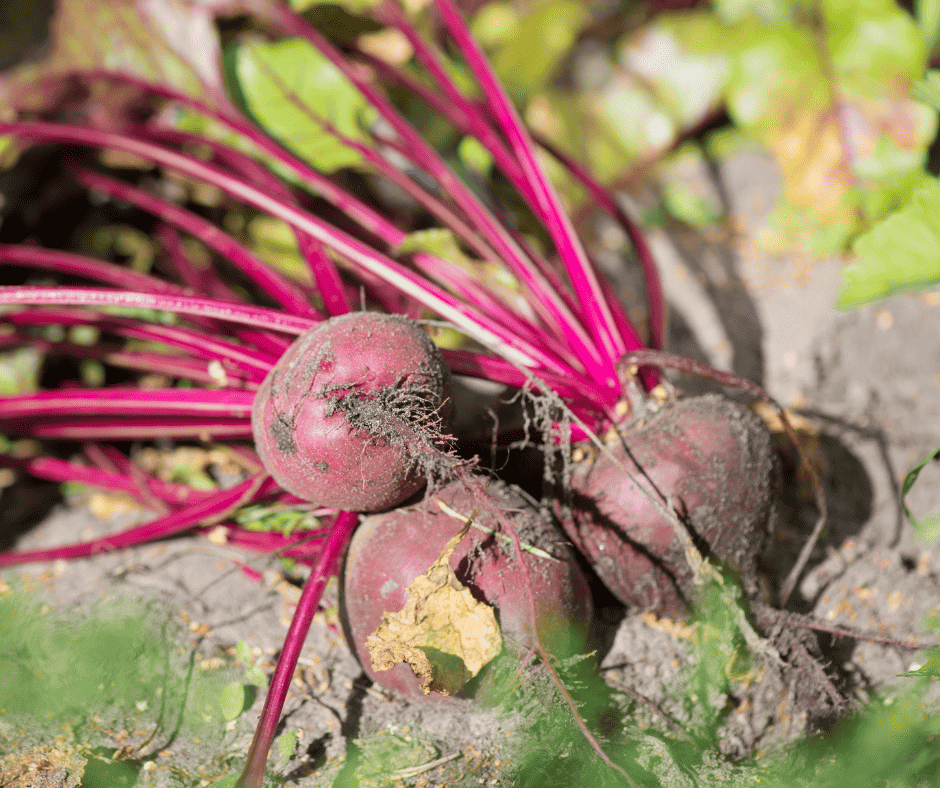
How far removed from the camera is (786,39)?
7.72 ft

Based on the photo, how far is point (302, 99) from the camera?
6.57ft

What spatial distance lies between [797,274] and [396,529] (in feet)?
5.16

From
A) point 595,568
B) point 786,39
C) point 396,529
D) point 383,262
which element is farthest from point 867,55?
point 396,529

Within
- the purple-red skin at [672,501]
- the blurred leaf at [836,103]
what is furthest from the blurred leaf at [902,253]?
the blurred leaf at [836,103]

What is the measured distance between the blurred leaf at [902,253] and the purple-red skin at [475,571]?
2.65ft

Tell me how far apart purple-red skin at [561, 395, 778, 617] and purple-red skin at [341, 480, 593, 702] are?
0.10 metres

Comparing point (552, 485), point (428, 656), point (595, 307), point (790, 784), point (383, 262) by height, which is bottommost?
point (790, 784)

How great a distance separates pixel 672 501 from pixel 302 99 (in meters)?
1.49

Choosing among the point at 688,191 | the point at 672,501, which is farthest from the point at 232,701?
the point at 688,191

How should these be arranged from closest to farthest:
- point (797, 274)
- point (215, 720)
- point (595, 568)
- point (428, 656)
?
point (428, 656) → point (215, 720) → point (595, 568) → point (797, 274)

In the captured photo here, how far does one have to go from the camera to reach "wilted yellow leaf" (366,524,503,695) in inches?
48.6

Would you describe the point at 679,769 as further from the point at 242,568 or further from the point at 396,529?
the point at 242,568

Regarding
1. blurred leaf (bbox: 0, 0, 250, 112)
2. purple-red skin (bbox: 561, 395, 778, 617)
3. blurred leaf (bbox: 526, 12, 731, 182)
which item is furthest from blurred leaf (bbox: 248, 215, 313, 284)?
purple-red skin (bbox: 561, 395, 778, 617)

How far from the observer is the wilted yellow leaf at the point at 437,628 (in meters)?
1.23
